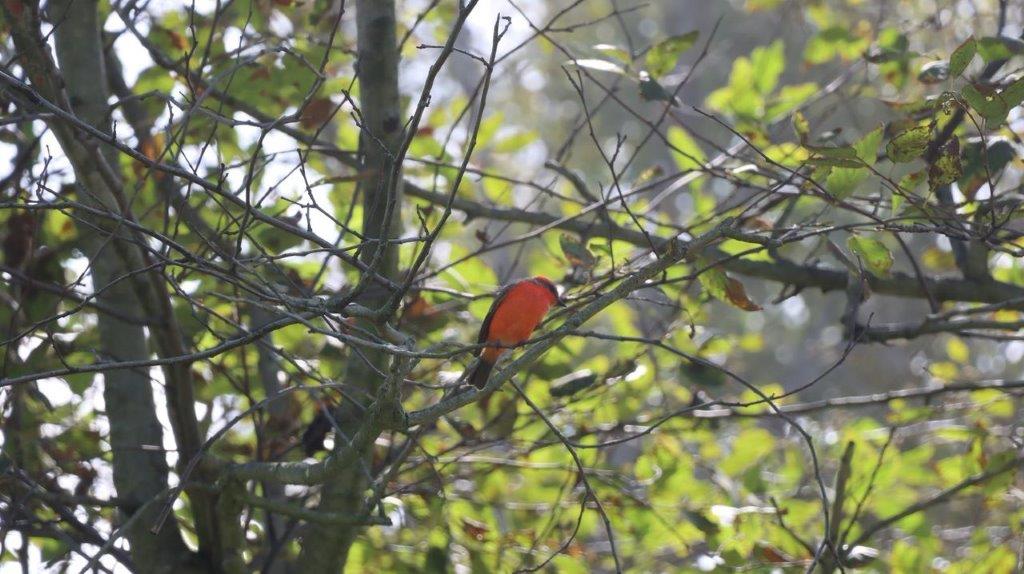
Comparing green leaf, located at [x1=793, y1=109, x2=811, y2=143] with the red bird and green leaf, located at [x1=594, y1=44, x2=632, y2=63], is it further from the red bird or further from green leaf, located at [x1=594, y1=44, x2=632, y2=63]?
the red bird

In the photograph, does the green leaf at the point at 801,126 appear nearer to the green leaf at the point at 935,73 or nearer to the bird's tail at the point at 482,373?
the green leaf at the point at 935,73

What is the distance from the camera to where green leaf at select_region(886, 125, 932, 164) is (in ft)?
8.96

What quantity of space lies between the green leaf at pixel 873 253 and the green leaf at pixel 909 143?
318 millimetres

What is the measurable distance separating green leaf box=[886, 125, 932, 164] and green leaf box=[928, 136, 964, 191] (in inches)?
2.8

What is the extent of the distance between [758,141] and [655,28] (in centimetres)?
1862

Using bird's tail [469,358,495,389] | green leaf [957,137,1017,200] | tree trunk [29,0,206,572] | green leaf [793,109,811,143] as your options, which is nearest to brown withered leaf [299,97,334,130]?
tree trunk [29,0,206,572]

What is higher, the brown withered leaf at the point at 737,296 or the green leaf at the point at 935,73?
the green leaf at the point at 935,73

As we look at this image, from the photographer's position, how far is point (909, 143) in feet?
8.97

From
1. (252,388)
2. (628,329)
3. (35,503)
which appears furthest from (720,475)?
(35,503)

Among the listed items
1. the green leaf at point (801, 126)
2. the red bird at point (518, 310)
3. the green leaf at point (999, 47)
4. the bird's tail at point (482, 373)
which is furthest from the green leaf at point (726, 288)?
the bird's tail at point (482, 373)

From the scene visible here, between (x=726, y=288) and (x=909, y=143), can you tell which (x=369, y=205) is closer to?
(x=726, y=288)

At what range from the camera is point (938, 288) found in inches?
163

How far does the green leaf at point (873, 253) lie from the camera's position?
3.02m

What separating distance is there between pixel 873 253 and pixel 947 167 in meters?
0.35
